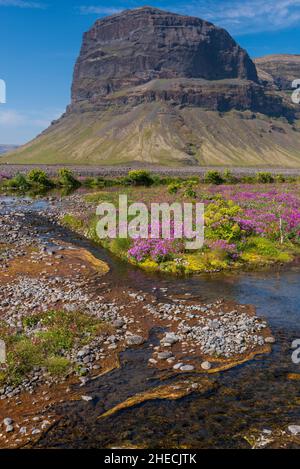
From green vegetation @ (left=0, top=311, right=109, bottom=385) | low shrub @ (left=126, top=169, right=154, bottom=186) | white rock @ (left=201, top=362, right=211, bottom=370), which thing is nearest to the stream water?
white rock @ (left=201, top=362, right=211, bottom=370)

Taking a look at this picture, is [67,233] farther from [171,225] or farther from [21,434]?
[21,434]

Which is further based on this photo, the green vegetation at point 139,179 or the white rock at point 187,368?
the green vegetation at point 139,179

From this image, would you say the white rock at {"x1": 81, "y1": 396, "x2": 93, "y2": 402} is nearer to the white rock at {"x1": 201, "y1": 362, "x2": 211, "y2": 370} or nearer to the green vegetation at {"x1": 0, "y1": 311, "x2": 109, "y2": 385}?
the green vegetation at {"x1": 0, "y1": 311, "x2": 109, "y2": 385}

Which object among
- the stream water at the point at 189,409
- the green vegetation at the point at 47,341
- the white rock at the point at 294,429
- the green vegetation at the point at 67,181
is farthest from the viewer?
the green vegetation at the point at 67,181

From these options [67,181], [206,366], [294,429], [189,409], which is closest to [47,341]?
[206,366]

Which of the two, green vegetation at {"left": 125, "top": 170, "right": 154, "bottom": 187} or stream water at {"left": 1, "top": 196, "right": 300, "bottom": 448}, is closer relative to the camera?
stream water at {"left": 1, "top": 196, "right": 300, "bottom": 448}

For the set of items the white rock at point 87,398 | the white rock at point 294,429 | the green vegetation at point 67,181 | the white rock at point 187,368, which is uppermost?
the green vegetation at point 67,181

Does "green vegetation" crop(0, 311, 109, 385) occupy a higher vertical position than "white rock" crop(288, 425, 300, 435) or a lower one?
higher

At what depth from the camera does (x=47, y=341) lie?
14359 millimetres

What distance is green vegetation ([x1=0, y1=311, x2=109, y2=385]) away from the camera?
42.0ft

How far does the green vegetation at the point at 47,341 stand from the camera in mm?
12797

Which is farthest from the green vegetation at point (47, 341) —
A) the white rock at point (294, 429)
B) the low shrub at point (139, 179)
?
the low shrub at point (139, 179)

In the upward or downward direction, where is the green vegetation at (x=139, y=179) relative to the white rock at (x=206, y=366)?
upward

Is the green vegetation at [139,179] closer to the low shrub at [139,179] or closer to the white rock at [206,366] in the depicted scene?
the low shrub at [139,179]
